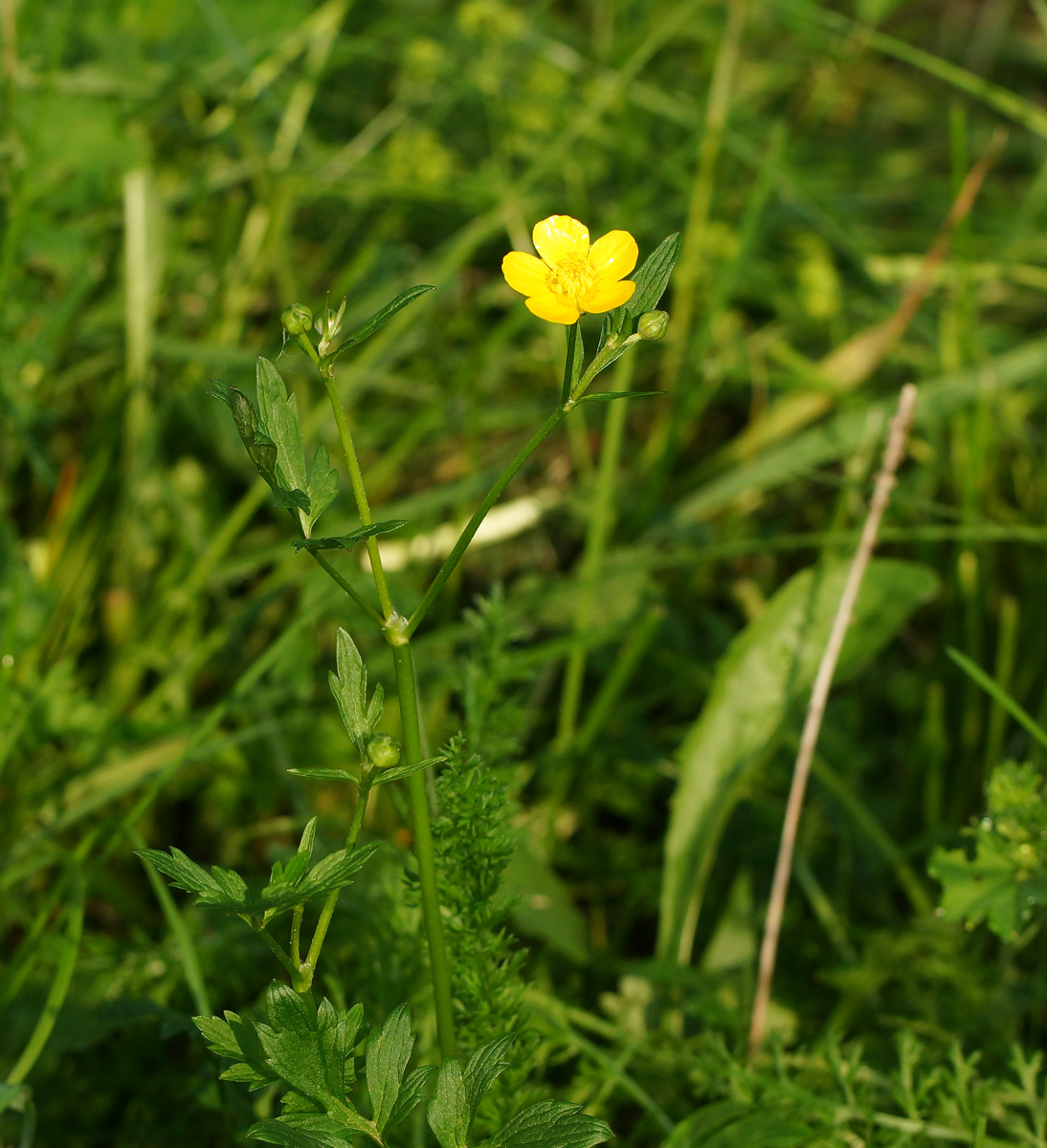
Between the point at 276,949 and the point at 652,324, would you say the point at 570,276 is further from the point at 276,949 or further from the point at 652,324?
the point at 276,949

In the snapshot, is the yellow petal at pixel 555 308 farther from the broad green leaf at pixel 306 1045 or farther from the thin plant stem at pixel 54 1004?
the thin plant stem at pixel 54 1004

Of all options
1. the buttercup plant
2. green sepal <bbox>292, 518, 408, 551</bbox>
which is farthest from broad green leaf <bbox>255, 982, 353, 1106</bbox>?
green sepal <bbox>292, 518, 408, 551</bbox>

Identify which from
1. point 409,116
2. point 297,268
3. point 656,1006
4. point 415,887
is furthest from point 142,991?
point 409,116

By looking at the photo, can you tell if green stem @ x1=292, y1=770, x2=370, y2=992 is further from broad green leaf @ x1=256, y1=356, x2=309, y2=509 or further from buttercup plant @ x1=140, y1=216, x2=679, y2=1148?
broad green leaf @ x1=256, y1=356, x2=309, y2=509

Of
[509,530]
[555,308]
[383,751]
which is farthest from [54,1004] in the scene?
[509,530]

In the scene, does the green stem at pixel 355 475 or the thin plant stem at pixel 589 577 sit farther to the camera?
the thin plant stem at pixel 589 577

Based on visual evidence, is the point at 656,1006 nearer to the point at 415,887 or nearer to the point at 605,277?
the point at 415,887

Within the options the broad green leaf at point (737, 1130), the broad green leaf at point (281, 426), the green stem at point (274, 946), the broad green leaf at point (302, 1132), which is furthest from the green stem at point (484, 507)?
the broad green leaf at point (737, 1130)
